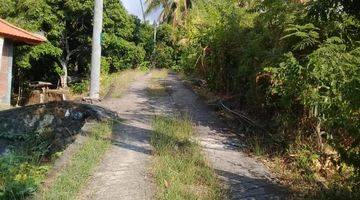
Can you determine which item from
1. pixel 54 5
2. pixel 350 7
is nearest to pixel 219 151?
pixel 350 7

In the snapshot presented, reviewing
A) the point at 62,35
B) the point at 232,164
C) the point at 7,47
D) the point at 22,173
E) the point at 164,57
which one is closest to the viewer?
the point at 22,173

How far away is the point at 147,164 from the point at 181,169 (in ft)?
2.51

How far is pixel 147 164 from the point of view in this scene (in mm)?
7449

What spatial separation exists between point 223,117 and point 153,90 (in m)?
7.51

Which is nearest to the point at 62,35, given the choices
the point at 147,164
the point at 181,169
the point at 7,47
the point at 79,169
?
the point at 7,47

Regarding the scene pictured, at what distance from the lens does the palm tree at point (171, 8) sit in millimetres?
36513

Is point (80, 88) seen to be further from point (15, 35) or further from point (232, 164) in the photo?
point (232, 164)

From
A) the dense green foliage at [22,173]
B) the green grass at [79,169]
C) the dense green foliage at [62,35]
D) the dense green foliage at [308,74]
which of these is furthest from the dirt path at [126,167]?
the dense green foliage at [62,35]

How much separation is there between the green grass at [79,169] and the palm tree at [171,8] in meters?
27.7

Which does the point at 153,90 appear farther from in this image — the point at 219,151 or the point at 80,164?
the point at 80,164

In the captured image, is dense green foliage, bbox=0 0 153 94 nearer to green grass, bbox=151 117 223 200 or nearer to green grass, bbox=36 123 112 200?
green grass, bbox=36 123 112 200

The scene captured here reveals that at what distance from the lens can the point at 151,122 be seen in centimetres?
1114

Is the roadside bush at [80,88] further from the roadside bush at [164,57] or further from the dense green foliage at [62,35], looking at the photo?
the roadside bush at [164,57]

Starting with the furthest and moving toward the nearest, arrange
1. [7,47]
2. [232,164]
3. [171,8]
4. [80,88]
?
[171,8], [80,88], [7,47], [232,164]
